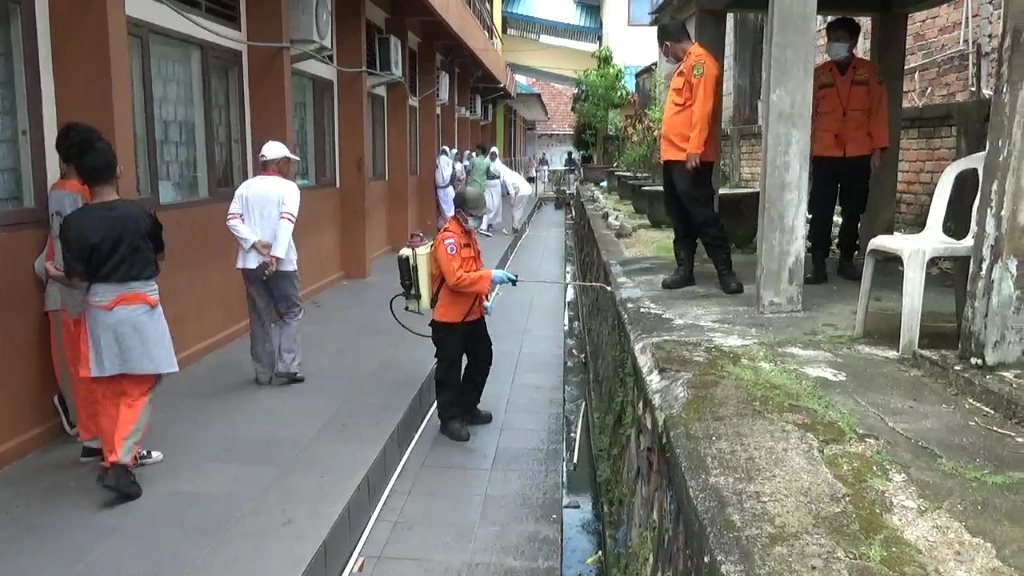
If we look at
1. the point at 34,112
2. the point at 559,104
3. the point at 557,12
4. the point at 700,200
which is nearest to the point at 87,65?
the point at 34,112

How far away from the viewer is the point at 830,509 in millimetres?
2059

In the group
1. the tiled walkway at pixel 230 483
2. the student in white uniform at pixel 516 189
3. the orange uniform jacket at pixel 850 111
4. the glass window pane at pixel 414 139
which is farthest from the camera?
the student in white uniform at pixel 516 189

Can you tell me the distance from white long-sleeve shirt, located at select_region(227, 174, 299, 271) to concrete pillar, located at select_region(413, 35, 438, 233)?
30.4 feet

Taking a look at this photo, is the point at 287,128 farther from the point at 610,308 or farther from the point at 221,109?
the point at 610,308

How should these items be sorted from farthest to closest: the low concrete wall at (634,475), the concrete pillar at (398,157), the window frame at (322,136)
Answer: the concrete pillar at (398,157)
the window frame at (322,136)
the low concrete wall at (634,475)

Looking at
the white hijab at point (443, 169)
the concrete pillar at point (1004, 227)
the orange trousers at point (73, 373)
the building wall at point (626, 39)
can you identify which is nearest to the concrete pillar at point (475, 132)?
the building wall at point (626, 39)

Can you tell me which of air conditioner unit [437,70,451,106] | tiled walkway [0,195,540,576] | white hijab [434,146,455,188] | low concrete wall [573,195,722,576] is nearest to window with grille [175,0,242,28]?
tiled walkway [0,195,540,576]

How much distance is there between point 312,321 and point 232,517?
411 cm

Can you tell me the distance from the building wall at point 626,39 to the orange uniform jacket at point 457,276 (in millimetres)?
26937

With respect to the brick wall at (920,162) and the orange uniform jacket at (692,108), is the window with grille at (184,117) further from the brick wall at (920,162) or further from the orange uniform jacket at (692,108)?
the brick wall at (920,162)

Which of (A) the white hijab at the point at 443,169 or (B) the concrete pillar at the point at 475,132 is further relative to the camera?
(B) the concrete pillar at the point at 475,132

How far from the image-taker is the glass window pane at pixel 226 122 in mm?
6703

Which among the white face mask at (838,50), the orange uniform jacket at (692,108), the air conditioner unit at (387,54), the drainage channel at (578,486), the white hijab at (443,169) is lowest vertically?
the drainage channel at (578,486)

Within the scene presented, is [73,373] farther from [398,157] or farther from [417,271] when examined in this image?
[398,157]
